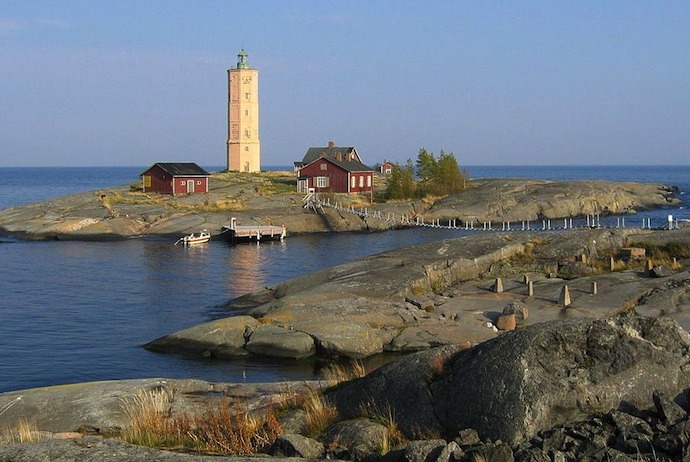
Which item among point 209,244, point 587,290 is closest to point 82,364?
point 587,290

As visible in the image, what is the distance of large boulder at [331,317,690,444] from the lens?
1009 centimetres

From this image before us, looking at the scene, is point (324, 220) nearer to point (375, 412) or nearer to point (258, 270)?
point (258, 270)

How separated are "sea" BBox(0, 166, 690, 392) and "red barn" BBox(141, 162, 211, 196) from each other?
16.1 meters

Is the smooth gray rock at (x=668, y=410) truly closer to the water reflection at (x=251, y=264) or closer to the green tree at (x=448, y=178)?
Result: the water reflection at (x=251, y=264)

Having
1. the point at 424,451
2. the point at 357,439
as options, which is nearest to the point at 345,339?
the point at 357,439

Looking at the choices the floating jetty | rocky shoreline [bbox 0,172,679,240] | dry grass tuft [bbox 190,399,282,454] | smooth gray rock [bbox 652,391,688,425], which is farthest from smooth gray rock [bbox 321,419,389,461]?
rocky shoreline [bbox 0,172,679,240]

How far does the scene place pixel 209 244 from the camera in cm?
7194

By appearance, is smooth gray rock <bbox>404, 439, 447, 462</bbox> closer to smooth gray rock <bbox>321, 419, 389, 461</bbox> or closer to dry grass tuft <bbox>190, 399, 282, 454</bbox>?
smooth gray rock <bbox>321, 419, 389, 461</bbox>

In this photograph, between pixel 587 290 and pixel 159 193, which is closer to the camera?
pixel 587 290

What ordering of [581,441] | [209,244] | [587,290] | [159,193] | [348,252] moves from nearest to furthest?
[581,441] → [587,290] → [348,252] → [209,244] → [159,193]

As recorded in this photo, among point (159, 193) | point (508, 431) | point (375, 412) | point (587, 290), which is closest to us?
point (508, 431)

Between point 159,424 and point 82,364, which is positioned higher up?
point 159,424

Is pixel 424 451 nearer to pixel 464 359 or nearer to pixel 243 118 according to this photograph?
pixel 464 359

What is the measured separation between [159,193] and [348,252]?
3306 centimetres
